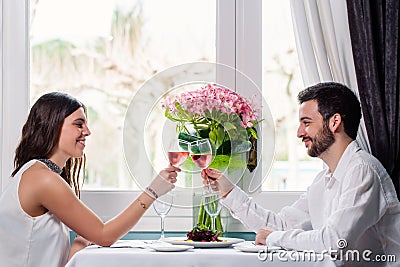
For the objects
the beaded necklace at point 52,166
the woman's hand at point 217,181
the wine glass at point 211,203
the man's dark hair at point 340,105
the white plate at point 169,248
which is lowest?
the white plate at point 169,248

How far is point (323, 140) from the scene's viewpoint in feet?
9.19

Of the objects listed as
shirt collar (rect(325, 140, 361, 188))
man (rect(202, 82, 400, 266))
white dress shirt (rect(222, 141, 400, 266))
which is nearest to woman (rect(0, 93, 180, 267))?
man (rect(202, 82, 400, 266))

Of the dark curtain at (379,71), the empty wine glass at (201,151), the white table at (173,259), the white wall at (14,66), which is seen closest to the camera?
the white table at (173,259)

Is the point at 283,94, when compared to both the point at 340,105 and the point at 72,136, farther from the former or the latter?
the point at 72,136

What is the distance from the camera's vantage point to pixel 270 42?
3.45 m

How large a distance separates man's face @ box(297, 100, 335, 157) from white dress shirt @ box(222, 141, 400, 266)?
10 centimetres

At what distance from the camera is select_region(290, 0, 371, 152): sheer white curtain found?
10.6 feet

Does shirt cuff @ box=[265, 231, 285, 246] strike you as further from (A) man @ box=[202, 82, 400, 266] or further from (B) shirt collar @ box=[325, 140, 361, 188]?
(B) shirt collar @ box=[325, 140, 361, 188]

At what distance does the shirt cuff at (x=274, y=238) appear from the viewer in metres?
2.60

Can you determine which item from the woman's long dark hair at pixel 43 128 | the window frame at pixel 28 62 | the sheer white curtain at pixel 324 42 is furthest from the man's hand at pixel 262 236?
the woman's long dark hair at pixel 43 128

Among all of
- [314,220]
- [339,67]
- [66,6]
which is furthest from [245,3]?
[314,220]

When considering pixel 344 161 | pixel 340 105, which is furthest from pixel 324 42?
pixel 344 161

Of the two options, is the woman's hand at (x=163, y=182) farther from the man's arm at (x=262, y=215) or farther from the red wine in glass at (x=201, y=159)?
the man's arm at (x=262, y=215)

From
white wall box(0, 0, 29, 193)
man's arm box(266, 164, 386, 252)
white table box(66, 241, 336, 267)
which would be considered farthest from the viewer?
white wall box(0, 0, 29, 193)
